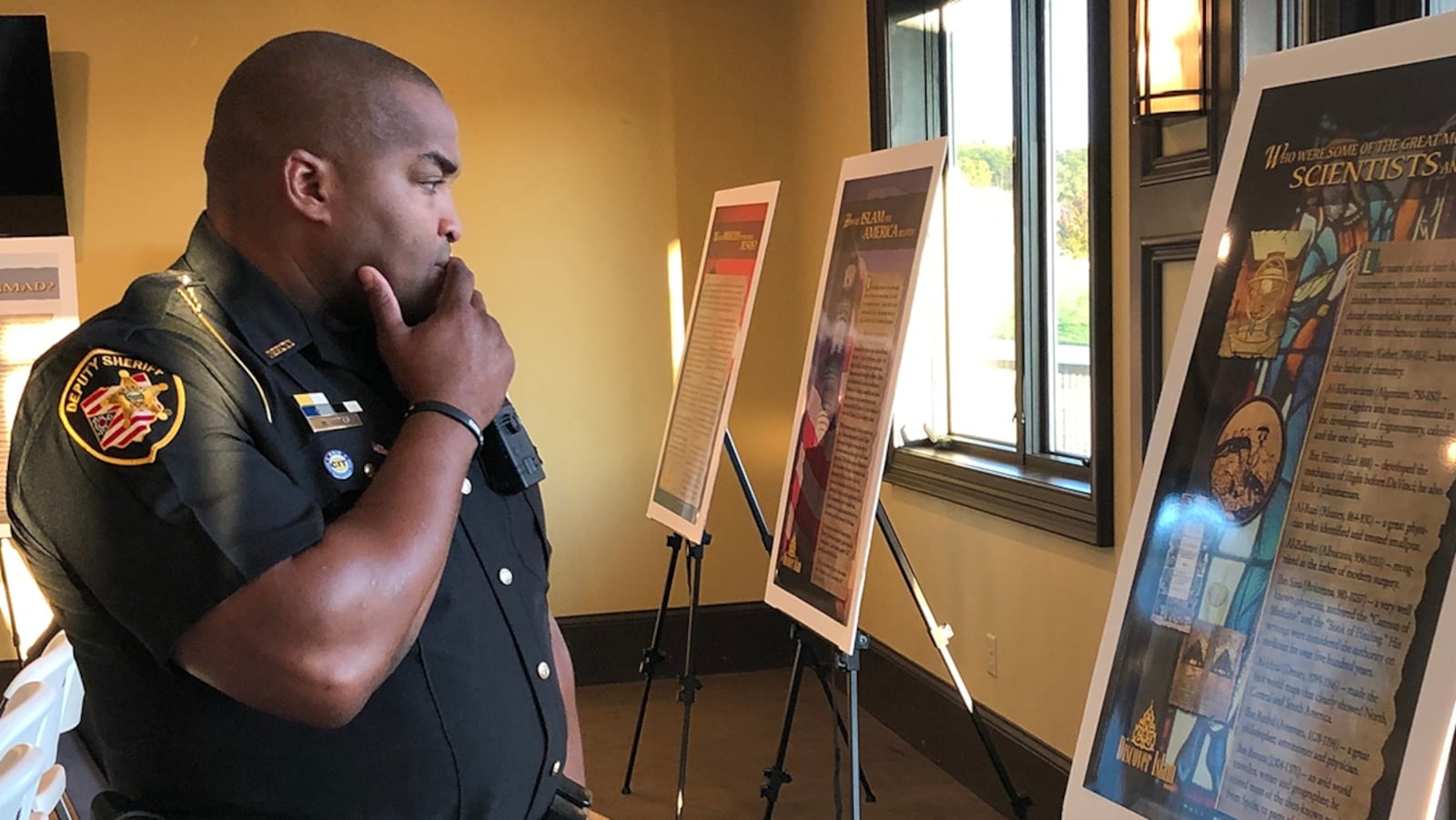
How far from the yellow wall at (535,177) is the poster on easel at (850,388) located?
170cm

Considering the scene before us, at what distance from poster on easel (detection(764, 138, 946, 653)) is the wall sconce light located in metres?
0.39

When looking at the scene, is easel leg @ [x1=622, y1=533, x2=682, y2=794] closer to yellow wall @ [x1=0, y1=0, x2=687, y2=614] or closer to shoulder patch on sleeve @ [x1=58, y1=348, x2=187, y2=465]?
yellow wall @ [x1=0, y1=0, x2=687, y2=614]

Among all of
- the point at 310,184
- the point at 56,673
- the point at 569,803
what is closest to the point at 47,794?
the point at 56,673

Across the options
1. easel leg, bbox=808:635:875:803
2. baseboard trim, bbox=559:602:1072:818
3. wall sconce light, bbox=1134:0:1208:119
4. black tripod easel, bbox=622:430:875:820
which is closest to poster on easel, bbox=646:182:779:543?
black tripod easel, bbox=622:430:875:820

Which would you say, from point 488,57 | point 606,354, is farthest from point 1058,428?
point 488,57

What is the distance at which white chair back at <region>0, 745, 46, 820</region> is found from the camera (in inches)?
48.4

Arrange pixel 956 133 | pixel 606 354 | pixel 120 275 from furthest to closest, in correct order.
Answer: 1. pixel 606 354
2. pixel 120 275
3. pixel 956 133

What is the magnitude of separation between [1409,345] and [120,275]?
3894 mm

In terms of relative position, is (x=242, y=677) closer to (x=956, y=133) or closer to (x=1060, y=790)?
(x=1060, y=790)

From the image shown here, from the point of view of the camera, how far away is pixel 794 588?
2701 millimetres

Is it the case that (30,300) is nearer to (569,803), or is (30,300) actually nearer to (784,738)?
(784,738)

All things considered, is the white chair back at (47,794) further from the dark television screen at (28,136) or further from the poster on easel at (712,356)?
the dark television screen at (28,136)

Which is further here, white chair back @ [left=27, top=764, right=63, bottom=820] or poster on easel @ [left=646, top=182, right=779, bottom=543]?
poster on easel @ [left=646, top=182, right=779, bottom=543]

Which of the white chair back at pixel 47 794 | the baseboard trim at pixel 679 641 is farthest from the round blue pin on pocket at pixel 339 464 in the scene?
the baseboard trim at pixel 679 641
